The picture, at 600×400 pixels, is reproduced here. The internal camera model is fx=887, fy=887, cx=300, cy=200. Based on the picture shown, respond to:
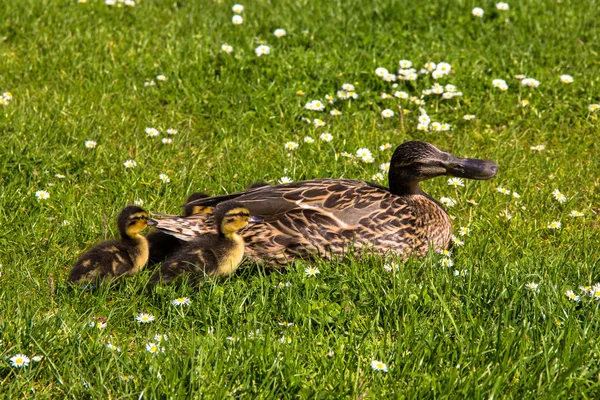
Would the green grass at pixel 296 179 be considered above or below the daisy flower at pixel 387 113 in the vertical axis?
above

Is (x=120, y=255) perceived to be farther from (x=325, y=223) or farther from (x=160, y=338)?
(x=325, y=223)

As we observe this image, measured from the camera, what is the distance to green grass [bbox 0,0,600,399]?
4.16m

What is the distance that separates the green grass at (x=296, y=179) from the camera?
4160 millimetres

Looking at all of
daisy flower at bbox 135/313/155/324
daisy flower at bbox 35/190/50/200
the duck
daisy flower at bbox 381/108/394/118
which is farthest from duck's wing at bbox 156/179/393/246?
daisy flower at bbox 381/108/394/118

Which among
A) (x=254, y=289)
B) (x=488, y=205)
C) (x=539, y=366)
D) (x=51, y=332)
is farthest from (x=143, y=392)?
(x=488, y=205)

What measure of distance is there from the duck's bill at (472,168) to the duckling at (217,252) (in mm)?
1347

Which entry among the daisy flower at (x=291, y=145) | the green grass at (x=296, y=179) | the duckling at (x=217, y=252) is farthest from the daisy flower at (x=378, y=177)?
the duckling at (x=217, y=252)

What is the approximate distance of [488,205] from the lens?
20.7ft

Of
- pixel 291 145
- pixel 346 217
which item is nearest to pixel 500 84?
pixel 291 145

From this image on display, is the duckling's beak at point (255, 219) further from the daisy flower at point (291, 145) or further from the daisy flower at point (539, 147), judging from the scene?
the daisy flower at point (539, 147)

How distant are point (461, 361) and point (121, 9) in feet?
20.3

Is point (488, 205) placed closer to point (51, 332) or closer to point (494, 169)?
point (494, 169)

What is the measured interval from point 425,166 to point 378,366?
1792mm

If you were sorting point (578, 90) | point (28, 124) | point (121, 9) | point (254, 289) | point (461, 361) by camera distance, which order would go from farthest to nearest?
point (121, 9) → point (578, 90) → point (28, 124) → point (254, 289) → point (461, 361)
